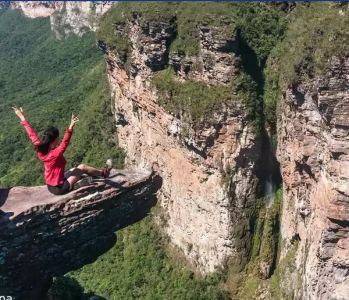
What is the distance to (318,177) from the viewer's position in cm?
1473

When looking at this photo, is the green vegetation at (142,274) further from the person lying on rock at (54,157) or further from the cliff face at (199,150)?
the person lying on rock at (54,157)

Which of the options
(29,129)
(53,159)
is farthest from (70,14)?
(29,129)

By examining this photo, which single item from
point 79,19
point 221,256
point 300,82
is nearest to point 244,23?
point 300,82

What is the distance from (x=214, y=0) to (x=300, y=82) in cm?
455

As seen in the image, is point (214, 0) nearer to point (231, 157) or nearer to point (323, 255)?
point (231, 157)

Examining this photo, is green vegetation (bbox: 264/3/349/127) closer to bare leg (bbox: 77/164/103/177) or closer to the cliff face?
the cliff face

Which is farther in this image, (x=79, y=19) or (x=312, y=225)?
(x=79, y=19)

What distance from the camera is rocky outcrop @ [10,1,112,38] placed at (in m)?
55.6

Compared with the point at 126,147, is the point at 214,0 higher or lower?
higher

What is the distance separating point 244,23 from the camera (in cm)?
1655

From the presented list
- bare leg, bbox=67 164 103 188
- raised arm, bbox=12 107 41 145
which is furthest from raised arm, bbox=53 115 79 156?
bare leg, bbox=67 164 103 188

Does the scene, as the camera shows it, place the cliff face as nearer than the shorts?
No

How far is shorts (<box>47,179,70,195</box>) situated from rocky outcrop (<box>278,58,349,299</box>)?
262 inches

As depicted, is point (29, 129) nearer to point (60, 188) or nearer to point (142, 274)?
point (60, 188)
